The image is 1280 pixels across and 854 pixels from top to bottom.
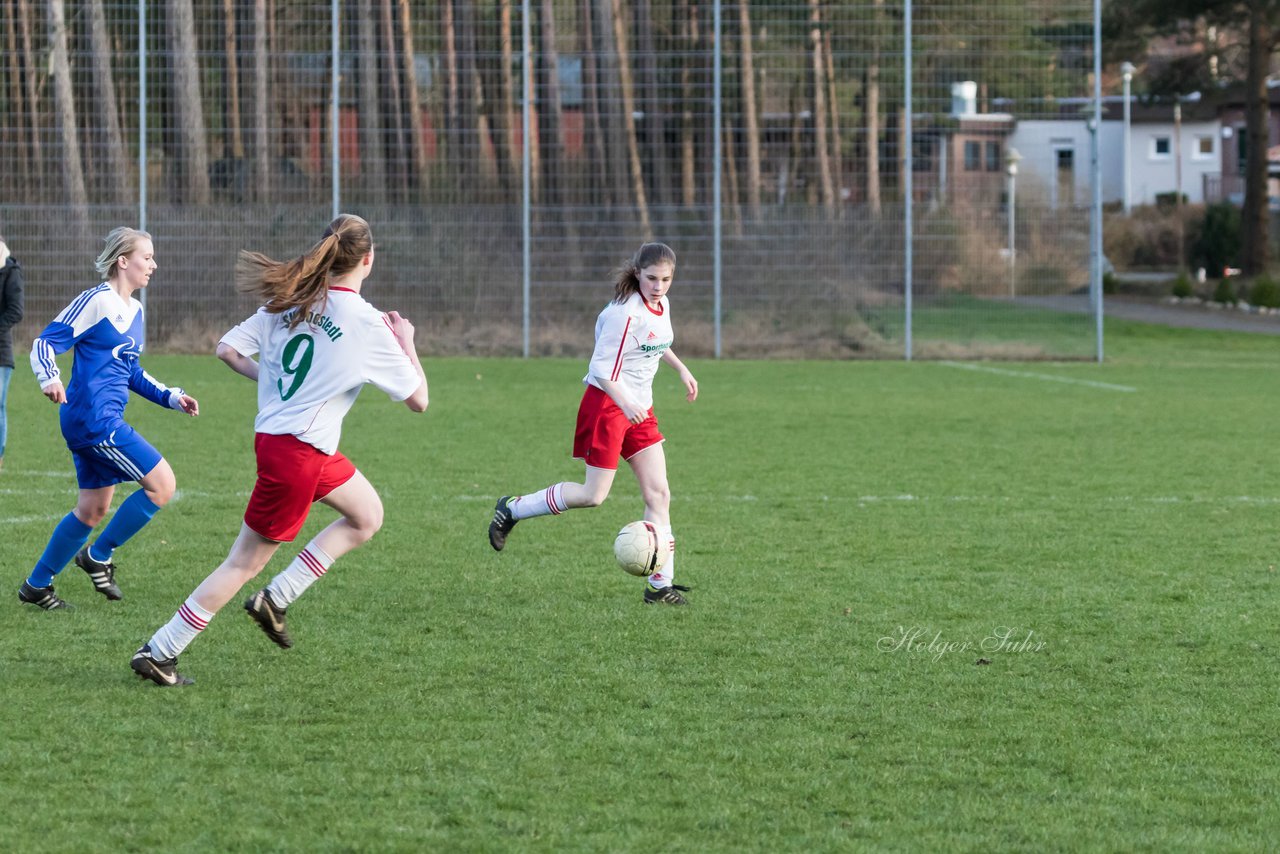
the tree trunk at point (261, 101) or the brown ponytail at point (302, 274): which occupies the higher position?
the tree trunk at point (261, 101)

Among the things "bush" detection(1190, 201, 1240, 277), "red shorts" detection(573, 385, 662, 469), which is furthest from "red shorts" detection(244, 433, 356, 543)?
"bush" detection(1190, 201, 1240, 277)

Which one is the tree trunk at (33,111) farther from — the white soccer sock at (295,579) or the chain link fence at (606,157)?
the white soccer sock at (295,579)

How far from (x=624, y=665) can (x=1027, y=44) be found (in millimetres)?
17995

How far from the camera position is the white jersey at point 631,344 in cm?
662

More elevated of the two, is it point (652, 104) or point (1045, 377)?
point (652, 104)

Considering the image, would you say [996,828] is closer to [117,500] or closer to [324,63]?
[117,500]

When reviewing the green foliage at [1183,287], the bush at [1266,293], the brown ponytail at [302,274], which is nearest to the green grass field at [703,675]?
the brown ponytail at [302,274]

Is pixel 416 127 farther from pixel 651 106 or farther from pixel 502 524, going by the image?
pixel 502 524

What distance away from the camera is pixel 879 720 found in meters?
4.82

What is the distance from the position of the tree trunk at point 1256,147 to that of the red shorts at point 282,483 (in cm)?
3364

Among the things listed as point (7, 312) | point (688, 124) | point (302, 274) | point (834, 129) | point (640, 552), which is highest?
point (688, 124)

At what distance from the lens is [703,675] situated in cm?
535

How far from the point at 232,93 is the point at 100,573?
16.3 meters

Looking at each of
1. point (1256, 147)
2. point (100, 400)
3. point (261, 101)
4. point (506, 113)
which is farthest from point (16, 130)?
point (1256, 147)
